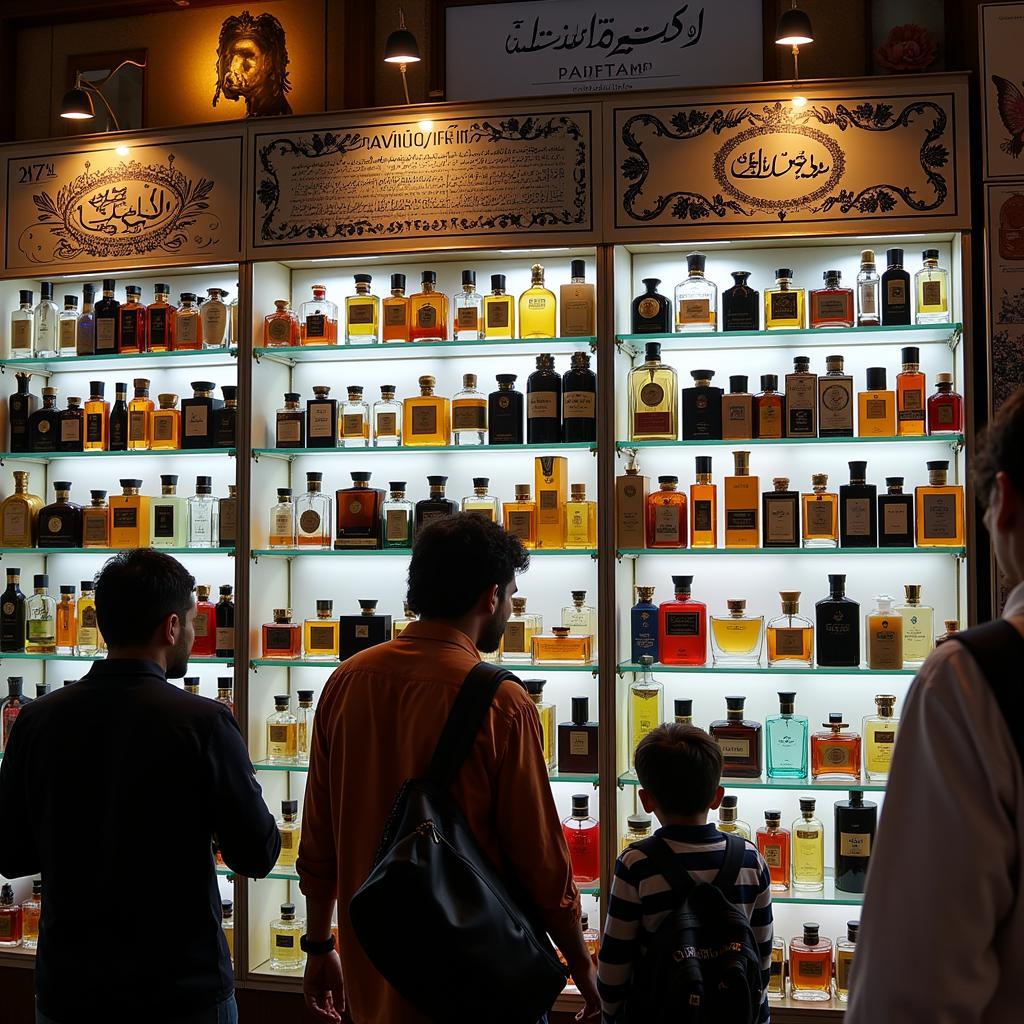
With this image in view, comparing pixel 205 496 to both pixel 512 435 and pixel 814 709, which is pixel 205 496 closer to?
pixel 512 435

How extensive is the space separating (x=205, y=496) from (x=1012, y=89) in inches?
101

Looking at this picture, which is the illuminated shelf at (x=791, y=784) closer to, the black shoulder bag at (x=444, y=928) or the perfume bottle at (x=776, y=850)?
the perfume bottle at (x=776, y=850)

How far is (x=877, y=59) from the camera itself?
10.5 ft

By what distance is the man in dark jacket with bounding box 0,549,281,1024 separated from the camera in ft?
6.03

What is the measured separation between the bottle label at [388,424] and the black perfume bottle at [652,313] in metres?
0.76

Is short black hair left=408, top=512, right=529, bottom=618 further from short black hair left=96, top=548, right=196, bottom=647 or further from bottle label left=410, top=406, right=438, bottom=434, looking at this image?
bottle label left=410, top=406, right=438, bottom=434

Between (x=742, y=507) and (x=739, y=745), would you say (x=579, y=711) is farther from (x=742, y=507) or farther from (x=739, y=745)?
(x=742, y=507)

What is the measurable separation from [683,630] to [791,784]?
1.65 ft

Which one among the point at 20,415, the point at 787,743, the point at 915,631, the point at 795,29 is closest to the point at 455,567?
the point at 787,743

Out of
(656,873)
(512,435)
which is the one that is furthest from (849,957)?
(512,435)

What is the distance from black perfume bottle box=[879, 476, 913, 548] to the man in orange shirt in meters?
1.42

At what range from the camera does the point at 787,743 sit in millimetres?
3055

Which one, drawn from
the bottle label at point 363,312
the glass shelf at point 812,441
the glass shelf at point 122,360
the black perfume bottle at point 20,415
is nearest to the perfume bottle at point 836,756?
the glass shelf at point 812,441

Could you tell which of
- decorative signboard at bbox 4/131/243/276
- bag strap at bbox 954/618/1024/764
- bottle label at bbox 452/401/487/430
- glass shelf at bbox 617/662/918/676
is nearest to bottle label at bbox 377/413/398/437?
bottle label at bbox 452/401/487/430
